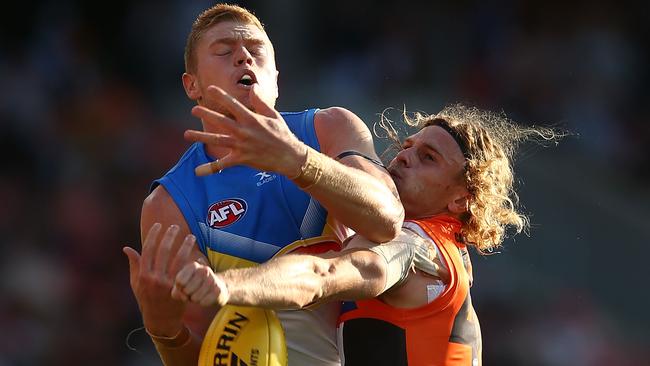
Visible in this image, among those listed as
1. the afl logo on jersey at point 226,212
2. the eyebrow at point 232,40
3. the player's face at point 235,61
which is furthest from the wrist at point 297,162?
the eyebrow at point 232,40

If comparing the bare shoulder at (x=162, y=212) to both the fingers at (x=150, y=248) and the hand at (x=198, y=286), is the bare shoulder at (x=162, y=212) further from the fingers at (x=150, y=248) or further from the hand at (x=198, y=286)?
the hand at (x=198, y=286)

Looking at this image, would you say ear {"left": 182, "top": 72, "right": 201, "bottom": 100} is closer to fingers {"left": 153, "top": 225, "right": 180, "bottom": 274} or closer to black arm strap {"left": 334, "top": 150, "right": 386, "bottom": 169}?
black arm strap {"left": 334, "top": 150, "right": 386, "bottom": 169}

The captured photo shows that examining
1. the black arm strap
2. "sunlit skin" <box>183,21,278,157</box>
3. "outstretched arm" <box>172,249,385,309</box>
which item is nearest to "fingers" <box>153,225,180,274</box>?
"outstretched arm" <box>172,249,385,309</box>

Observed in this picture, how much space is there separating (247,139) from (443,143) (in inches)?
58.1

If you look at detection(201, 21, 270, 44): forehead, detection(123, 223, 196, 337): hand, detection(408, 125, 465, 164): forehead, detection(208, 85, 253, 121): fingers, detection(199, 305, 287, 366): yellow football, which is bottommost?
detection(199, 305, 287, 366): yellow football

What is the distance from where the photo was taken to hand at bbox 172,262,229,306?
3.47 meters

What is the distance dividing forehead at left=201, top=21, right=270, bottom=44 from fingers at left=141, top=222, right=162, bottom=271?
1326 mm

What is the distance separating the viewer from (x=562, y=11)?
1125 centimetres

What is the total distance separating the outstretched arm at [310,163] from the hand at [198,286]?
16.8 inches

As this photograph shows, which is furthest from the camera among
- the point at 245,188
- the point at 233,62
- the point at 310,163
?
the point at 233,62

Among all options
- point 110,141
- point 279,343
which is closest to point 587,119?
point 110,141

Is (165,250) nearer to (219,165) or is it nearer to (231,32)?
(219,165)

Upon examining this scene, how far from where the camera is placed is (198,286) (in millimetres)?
3469

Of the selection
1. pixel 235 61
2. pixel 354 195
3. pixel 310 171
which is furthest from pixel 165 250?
pixel 235 61
